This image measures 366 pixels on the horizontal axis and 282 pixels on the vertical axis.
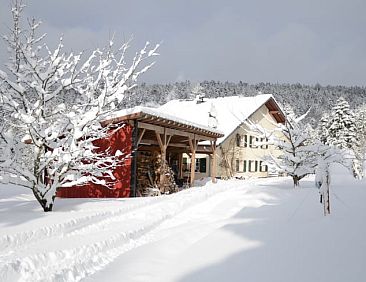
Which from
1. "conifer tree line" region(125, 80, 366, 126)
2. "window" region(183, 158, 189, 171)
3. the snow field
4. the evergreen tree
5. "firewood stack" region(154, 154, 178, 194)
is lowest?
the snow field

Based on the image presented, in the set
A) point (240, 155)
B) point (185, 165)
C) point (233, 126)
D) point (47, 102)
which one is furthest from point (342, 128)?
point (47, 102)

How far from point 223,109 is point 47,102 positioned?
25.9 metres

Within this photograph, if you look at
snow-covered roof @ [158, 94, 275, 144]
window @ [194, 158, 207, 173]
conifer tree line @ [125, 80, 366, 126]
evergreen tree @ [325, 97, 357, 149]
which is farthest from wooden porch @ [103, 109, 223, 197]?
conifer tree line @ [125, 80, 366, 126]

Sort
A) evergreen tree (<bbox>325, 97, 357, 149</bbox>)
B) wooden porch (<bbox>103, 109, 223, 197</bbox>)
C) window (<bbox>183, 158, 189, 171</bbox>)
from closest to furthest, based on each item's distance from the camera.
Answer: wooden porch (<bbox>103, 109, 223, 197</bbox>) < window (<bbox>183, 158, 189, 171</bbox>) < evergreen tree (<bbox>325, 97, 357, 149</bbox>)

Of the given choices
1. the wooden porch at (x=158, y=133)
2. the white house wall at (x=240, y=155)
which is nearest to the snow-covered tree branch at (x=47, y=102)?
the wooden porch at (x=158, y=133)

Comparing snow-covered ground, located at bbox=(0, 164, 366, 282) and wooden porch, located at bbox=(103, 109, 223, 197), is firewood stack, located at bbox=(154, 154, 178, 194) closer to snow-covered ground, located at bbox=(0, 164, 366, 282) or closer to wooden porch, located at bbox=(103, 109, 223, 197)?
wooden porch, located at bbox=(103, 109, 223, 197)

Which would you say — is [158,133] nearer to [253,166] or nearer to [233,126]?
[233,126]

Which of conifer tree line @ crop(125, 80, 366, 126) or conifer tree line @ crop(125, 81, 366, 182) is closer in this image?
conifer tree line @ crop(125, 81, 366, 182)

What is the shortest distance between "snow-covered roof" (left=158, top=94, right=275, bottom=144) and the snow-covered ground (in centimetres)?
2187

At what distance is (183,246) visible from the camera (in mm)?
6738

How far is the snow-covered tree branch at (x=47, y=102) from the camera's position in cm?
966

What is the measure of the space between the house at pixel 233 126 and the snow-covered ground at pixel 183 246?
18.2 metres

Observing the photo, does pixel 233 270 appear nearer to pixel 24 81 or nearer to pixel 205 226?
pixel 205 226

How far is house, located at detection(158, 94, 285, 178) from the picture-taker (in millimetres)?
29703
